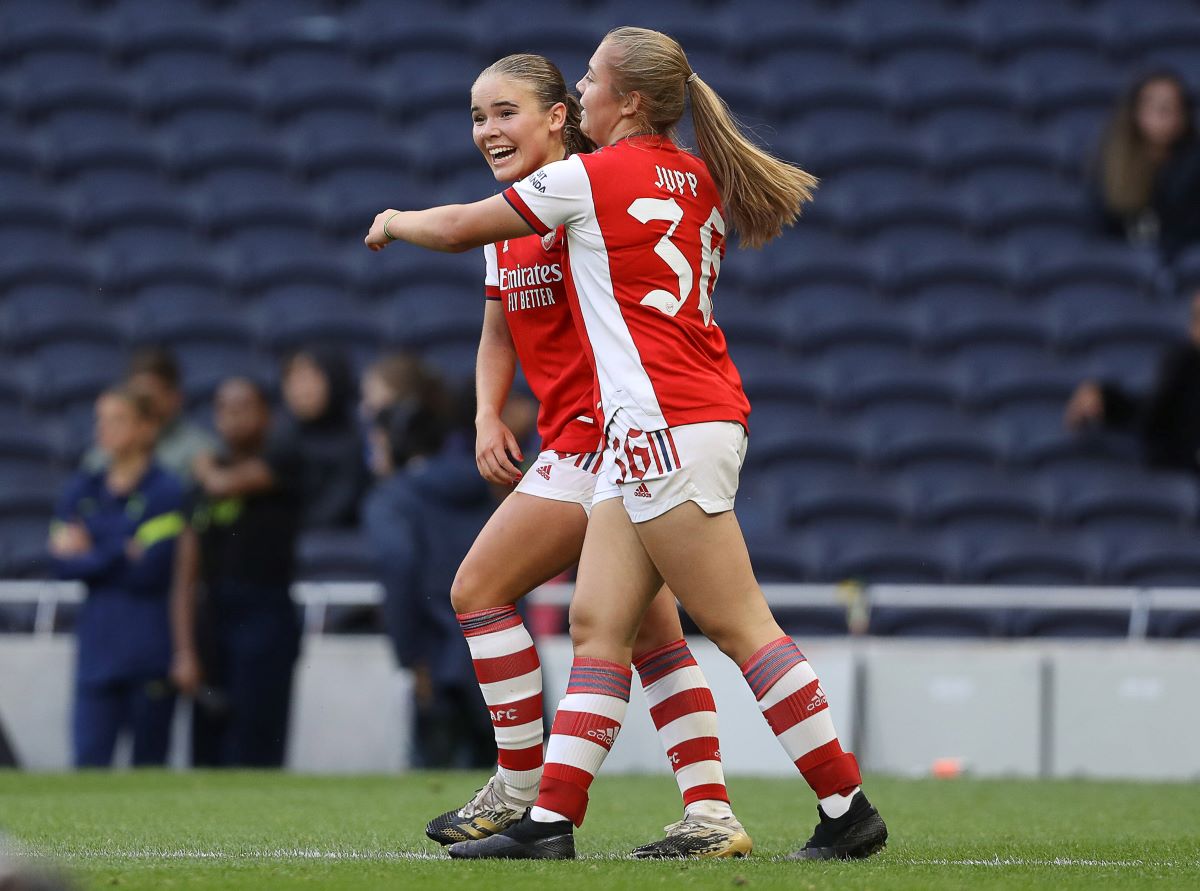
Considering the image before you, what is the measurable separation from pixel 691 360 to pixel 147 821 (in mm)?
2141

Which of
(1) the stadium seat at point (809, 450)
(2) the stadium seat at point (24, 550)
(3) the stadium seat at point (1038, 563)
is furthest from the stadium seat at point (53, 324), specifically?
(3) the stadium seat at point (1038, 563)

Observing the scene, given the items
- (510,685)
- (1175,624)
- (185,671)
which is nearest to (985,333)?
(1175,624)

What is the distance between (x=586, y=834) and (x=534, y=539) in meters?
1.04

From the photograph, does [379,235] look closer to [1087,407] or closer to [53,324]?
[1087,407]

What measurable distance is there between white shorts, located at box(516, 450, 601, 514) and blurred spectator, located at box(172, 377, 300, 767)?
402cm

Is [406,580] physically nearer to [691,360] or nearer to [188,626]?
[188,626]

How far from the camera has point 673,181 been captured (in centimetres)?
373

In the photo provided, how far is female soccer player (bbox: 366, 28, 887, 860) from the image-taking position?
3.62m

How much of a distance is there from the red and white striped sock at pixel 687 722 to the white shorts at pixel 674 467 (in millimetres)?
511

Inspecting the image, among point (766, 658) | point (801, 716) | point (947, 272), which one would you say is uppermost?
point (947, 272)

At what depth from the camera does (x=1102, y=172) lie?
10789 millimetres

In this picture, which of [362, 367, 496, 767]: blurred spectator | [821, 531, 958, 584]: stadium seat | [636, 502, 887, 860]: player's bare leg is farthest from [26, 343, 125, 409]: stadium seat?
[636, 502, 887, 860]: player's bare leg

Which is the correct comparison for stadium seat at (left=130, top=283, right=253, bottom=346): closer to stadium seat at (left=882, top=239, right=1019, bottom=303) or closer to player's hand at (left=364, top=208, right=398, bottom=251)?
stadium seat at (left=882, top=239, right=1019, bottom=303)

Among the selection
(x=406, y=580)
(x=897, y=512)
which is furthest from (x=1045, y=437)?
(x=406, y=580)
